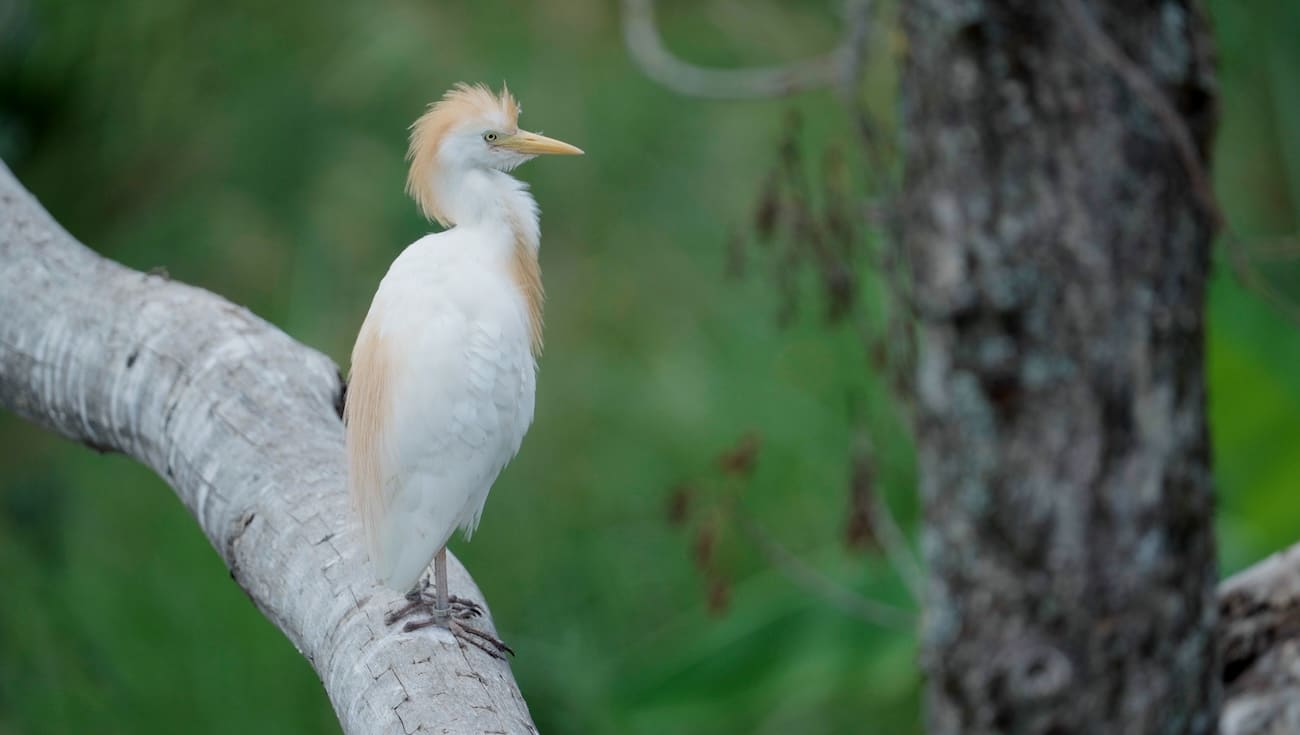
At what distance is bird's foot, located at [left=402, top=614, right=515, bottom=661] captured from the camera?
861 millimetres

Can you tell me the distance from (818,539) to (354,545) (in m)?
1.67

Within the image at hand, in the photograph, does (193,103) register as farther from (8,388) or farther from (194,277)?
(8,388)

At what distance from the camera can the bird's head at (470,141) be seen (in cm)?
105

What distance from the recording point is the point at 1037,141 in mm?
825

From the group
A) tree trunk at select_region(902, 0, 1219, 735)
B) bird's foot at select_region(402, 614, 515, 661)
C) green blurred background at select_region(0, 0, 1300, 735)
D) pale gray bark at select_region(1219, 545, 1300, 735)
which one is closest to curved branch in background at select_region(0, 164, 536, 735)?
bird's foot at select_region(402, 614, 515, 661)

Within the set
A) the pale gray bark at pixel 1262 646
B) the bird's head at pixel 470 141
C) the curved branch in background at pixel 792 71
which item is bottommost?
the pale gray bark at pixel 1262 646

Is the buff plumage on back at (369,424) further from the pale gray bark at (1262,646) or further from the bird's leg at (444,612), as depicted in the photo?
the pale gray bark at (1262,646)

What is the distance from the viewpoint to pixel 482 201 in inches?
41.6

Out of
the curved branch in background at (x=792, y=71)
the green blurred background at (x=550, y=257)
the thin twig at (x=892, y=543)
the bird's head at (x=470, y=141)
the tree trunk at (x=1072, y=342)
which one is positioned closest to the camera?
the tree trunk at (x=1072, y=342)

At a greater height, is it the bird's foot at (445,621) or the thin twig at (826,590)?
the bird's foot at (445,621)

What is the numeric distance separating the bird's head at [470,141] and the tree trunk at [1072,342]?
34 centimetres

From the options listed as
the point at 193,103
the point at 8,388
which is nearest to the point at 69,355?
the point at 8,388

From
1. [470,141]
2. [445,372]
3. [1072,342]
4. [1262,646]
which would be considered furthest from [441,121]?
[1262,646]

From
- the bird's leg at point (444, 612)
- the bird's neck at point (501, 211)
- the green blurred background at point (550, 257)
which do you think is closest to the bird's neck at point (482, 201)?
the bird's neck at point (501, 211)
